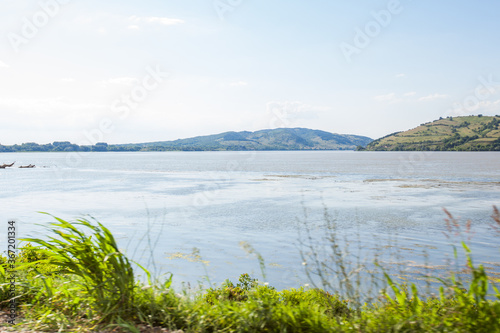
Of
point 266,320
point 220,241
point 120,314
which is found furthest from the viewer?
point 220,241

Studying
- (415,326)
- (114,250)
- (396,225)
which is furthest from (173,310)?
(396,225)

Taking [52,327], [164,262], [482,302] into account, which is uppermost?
[482,302]

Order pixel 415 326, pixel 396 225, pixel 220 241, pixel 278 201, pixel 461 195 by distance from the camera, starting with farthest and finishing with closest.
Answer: pixel 461 195 < pixel 278 201 < pixel 396 225 < pixel 220 241 < pixel 415 326

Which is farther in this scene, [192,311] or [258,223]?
[258,223]

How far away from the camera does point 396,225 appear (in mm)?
19859

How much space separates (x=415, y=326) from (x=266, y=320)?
163 cm

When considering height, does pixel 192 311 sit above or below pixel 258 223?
above

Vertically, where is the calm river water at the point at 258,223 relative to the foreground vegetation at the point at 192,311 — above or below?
below

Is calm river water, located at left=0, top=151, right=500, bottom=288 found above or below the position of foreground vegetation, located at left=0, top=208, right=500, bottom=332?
below

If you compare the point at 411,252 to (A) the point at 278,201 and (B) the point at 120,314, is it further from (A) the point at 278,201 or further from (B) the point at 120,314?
(A) the point at 278,201

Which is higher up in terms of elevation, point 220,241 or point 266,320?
point 266,320

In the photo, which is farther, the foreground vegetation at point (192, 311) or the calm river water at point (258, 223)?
the calm river water at point (258, 223)

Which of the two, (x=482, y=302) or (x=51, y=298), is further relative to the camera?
(x=51, y=298)

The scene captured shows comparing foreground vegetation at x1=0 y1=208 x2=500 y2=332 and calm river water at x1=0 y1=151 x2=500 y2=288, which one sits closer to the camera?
foreground vegetation at x1=0 y1=208 x2=500 y2=332
